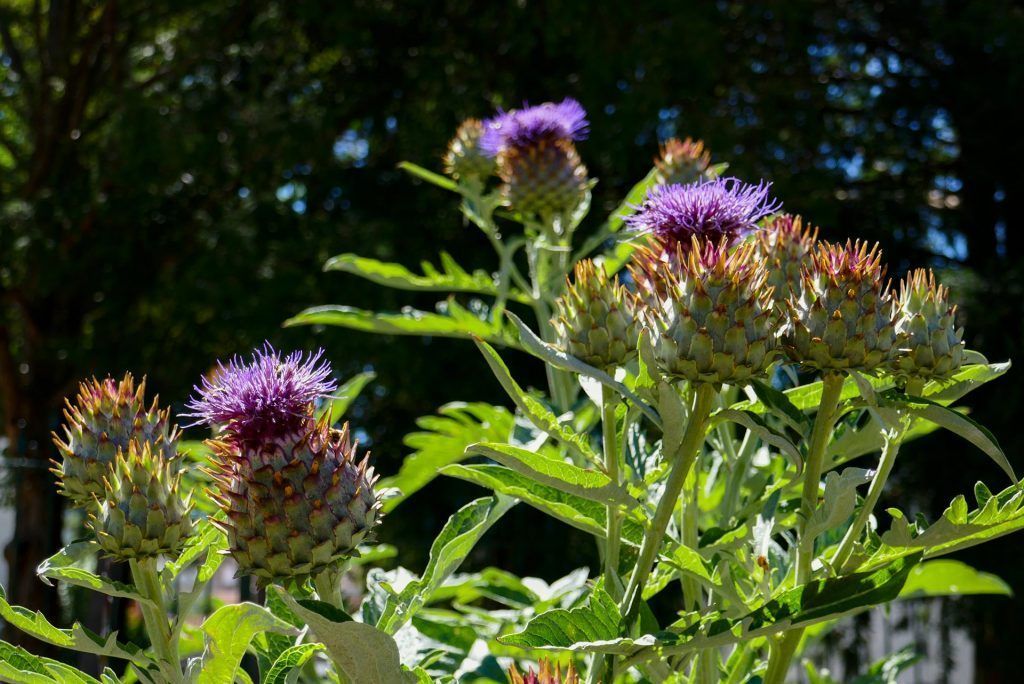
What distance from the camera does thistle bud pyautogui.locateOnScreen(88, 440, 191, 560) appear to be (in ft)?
3.08

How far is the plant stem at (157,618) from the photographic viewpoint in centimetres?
90

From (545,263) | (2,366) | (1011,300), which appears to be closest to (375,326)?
(545,263)

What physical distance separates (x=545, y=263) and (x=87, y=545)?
2.53ft

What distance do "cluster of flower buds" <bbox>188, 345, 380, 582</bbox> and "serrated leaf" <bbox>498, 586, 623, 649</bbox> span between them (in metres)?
0.20

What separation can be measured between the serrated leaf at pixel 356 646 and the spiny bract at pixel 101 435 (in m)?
0.36

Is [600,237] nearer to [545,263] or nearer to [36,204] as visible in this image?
[545,263]

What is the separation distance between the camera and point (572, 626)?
2.62 feet

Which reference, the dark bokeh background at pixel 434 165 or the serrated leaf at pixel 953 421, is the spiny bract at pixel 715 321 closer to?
the serrated leaf at pixel 953 421

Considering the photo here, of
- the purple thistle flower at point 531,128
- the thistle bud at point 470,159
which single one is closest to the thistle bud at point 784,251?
the purple thistle flower at point 531,128

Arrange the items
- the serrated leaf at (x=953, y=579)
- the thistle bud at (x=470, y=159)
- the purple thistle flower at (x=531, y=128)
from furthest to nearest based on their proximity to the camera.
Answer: the thistle bud at (x=470, y=159), the purple thistle flower at (x=531, y=128), the serrated leaf at (x=953, y=579)

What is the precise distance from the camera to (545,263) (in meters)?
1.53

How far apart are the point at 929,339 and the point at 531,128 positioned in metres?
1.03

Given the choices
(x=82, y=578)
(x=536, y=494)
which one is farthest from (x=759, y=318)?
(x=82, y=578)

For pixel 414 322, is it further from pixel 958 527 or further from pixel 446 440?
pixel 958 527
